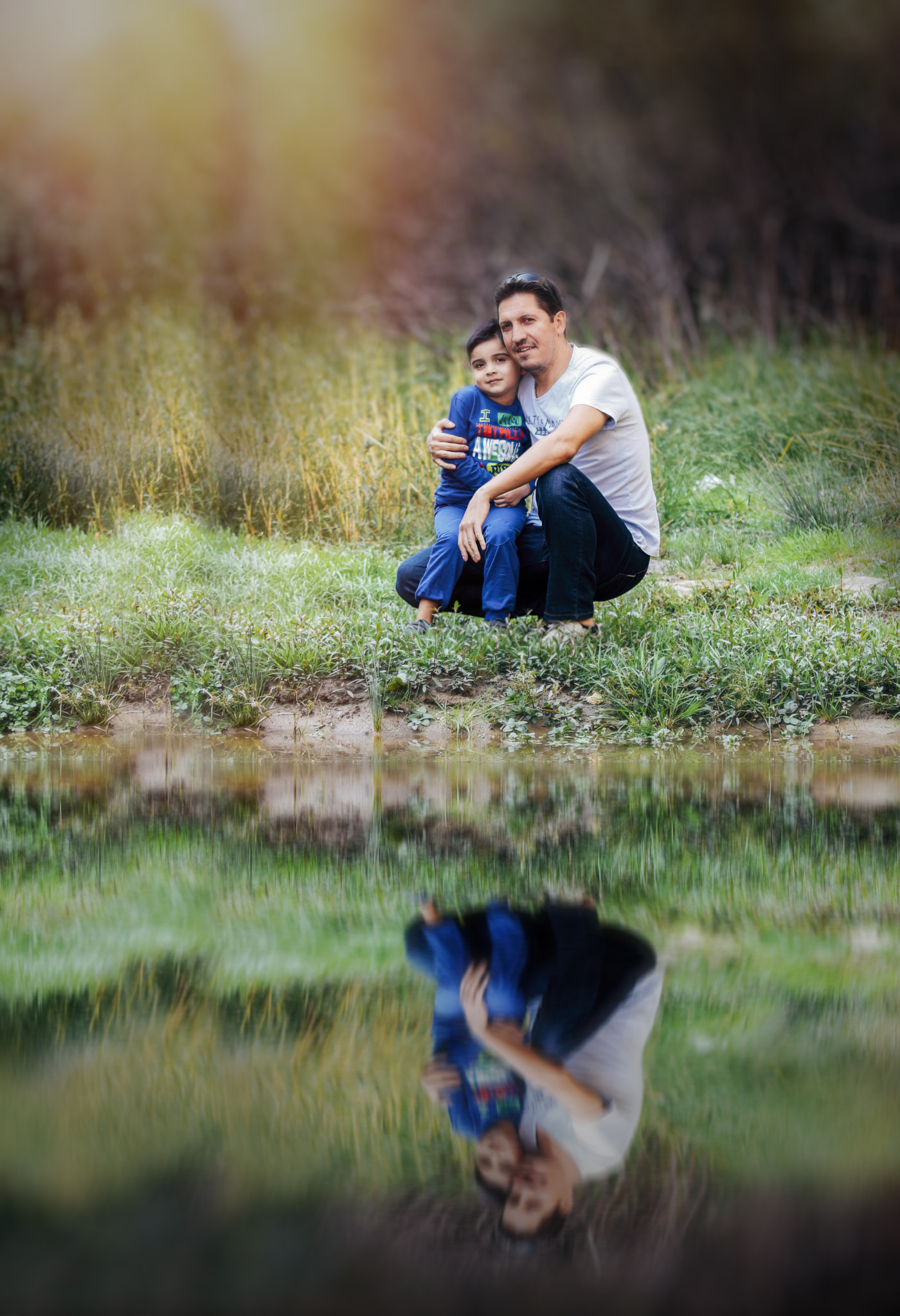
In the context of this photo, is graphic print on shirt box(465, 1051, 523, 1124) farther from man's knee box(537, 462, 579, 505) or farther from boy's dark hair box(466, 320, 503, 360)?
boy's dark hair box(466, 320, 503, 360)

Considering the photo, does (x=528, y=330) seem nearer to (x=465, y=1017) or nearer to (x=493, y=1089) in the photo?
(x=465, y=1017)

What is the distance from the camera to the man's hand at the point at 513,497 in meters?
3.82

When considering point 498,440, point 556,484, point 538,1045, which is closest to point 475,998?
point 538,1045

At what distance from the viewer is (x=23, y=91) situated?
11109 mm

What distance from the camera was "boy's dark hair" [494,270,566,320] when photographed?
3723 mm

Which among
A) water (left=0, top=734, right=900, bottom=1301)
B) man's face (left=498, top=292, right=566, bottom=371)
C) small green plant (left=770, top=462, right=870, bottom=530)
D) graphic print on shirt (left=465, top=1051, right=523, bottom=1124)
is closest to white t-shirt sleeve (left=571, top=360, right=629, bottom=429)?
man's face (left=498, top=292, right=566, bottom=371)

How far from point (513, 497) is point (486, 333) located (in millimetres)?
554

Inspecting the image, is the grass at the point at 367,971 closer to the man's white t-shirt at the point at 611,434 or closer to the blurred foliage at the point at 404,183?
the man's white t-shirt at the point at 611,434

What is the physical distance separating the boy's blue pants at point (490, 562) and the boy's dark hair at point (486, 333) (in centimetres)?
55

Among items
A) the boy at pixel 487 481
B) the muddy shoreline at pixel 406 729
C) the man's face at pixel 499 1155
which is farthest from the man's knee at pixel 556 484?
the man's face at pixel 499 1155

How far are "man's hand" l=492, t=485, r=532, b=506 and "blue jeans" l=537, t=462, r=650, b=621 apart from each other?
78mm

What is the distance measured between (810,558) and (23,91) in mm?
9582

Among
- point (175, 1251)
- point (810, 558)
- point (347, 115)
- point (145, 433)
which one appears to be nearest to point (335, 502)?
point (145, 433)

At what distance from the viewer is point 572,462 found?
3.98 m
